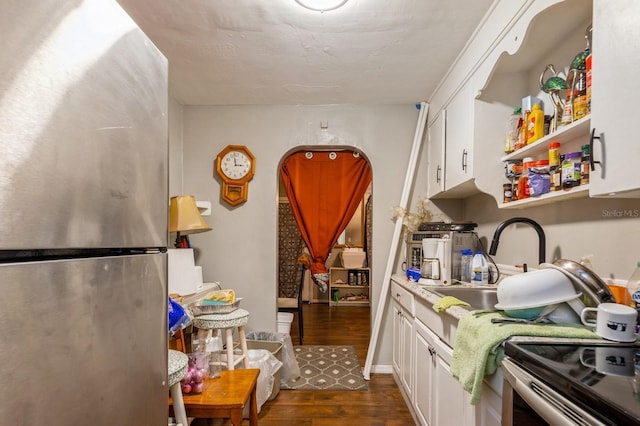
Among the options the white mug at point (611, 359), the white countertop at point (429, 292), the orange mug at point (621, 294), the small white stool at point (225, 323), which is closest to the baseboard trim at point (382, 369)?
the white countertop at point (429, 292)

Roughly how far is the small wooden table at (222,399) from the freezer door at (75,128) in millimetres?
1165

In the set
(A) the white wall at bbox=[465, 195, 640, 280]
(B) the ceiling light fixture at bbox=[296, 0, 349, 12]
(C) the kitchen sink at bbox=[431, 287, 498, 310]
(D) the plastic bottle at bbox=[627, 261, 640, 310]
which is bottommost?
(C) the kitchen sink at bbox=[431, 287, 498, 310]

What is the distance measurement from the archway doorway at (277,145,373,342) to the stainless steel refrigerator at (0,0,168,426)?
4.47 meters

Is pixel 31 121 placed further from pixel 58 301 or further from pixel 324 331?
pixel 324 331

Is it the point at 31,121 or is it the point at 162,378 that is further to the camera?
the point at 162,378

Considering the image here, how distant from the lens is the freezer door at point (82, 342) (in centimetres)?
45

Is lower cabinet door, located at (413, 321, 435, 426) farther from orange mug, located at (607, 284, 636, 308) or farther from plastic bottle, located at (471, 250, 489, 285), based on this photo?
orange mug, located at (607, 284, 636, 308)

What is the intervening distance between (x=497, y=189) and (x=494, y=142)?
27 cm

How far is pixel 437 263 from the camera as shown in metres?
2.25

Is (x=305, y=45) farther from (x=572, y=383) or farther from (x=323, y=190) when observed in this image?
(x=323, y=190)

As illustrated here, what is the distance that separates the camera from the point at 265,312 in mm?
3061

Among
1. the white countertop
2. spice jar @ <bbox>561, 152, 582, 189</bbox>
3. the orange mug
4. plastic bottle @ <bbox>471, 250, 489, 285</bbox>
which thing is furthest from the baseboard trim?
spice jar @ <bbox>561, 152, 582, 189</bbox>

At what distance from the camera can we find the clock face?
3.09 meters

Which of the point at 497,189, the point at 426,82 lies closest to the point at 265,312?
the point at 497,189
